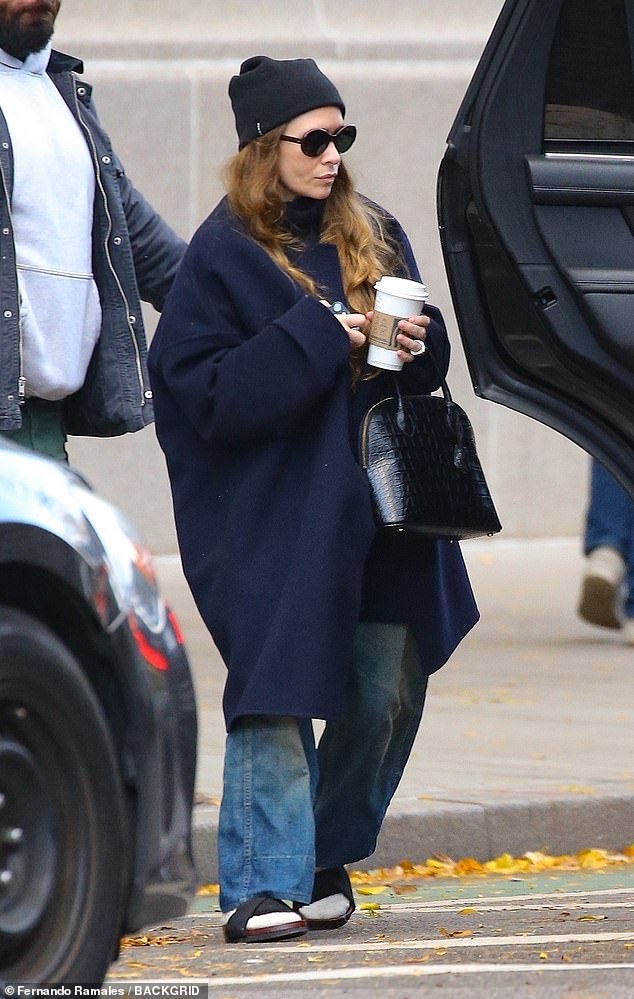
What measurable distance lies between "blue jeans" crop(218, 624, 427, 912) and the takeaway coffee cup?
59 cm

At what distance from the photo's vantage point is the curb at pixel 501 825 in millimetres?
6273

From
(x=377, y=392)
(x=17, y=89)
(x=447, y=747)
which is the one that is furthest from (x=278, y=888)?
(x=447, y=747)

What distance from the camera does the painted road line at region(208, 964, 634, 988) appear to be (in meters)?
4.49

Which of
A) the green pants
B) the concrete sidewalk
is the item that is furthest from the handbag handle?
the concrete sidewalk

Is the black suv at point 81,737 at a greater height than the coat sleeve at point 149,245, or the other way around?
the coat sleeve at point 149,245

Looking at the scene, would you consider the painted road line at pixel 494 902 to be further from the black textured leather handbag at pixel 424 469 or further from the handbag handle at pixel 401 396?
the handbag handle at pixel 401 396

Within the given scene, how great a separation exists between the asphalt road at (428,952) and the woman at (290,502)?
15 cm

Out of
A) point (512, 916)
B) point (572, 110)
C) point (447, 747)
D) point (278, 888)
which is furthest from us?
point (447, 747)

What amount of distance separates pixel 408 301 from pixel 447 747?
9.55 feet

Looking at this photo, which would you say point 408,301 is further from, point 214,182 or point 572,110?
point 214,182

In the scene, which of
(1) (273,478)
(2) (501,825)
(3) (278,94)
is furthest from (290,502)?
(2) (501,825)

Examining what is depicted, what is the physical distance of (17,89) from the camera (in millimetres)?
5668

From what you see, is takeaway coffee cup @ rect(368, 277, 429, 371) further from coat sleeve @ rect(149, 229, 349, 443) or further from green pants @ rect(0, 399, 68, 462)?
green pants @ rect(0, 399, 68, 462)

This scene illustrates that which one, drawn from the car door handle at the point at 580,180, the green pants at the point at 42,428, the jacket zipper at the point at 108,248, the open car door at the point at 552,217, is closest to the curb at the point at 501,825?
the green pants at the point at 42,428
